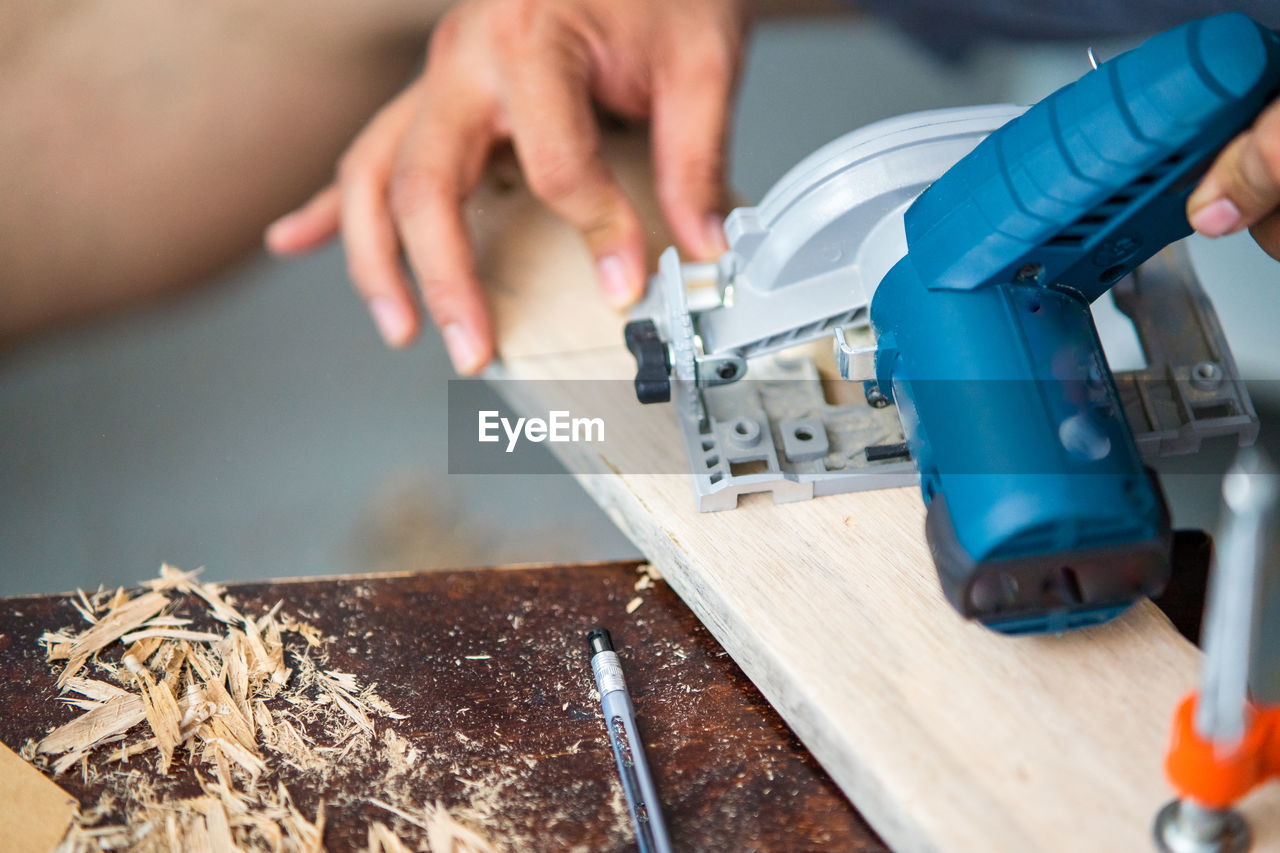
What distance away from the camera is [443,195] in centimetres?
156

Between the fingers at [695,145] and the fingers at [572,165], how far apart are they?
0.07 m

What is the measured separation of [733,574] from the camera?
1.05 meters

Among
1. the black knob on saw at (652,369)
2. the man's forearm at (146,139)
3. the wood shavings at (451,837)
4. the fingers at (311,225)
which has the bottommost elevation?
the wood shavings at (451,837)

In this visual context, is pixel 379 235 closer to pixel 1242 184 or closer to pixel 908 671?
pixel 908 671

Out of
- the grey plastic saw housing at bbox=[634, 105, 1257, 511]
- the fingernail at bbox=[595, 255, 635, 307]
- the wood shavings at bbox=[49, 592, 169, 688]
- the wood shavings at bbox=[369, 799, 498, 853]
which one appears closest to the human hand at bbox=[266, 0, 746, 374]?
the fingernail at bbox=[595, 255, 635, 307]

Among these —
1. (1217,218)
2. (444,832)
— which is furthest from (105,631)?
(1217,218)

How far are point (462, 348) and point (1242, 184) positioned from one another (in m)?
0.94

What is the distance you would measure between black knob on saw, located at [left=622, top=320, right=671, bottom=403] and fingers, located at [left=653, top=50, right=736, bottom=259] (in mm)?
351

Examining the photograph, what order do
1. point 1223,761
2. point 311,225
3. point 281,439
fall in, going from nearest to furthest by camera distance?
point 1223,761 < point 311,225 < point 281,439

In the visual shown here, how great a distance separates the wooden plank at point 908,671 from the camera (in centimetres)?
84

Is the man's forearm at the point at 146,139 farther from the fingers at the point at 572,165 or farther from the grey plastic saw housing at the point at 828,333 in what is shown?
the grey plastic saw housing at the point at 828,333

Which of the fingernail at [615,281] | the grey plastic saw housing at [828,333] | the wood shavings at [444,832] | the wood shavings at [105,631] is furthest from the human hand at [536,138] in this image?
the wood shavings at [444,832]

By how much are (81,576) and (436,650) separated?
0.81m

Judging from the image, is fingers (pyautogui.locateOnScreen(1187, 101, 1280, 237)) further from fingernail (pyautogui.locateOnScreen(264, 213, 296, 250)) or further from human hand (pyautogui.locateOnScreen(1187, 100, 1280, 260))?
fingernail (pyautogui.locateOnScreen(264, 213, 296, 250))
